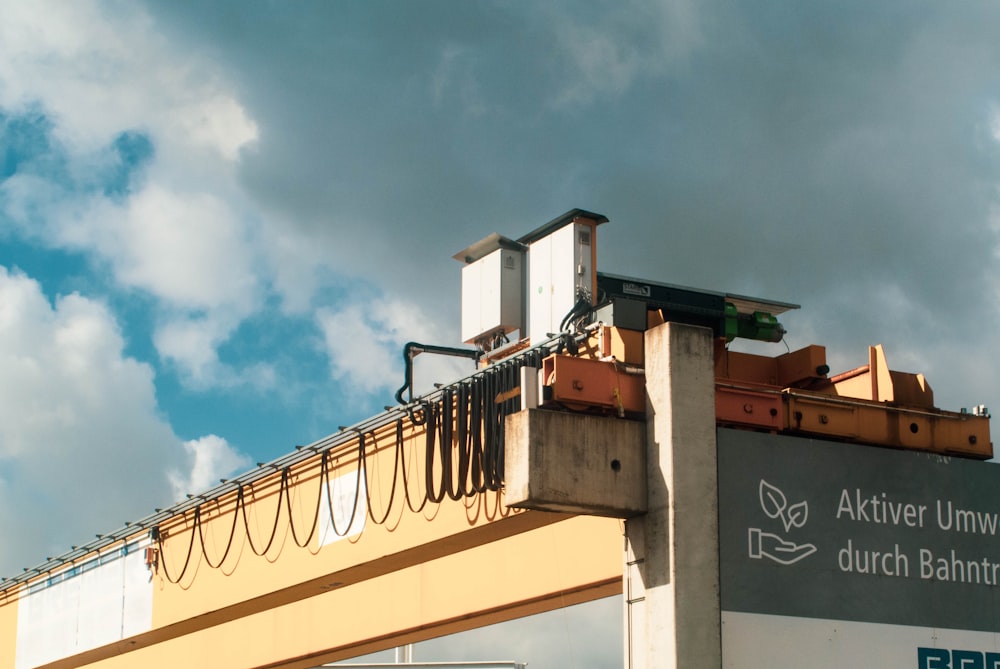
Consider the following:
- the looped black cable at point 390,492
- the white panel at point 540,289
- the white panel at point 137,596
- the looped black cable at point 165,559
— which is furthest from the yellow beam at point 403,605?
the white panel at point 540,289

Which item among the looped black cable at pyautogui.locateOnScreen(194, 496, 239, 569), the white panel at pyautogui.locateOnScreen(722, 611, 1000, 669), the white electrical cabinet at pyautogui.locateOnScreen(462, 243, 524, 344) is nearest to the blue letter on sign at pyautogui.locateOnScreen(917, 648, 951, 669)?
the white panel at pyautogui.locateOnScreen(722, 611, 1000, 669)

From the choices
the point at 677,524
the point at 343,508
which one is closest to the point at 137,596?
the point at 343,508

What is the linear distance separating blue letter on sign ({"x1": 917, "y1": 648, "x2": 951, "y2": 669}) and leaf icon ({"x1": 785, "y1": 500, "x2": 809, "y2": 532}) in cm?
189

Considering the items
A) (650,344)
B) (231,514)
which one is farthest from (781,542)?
(231,514)

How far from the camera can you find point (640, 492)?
1462 cm

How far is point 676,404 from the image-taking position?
14602mm

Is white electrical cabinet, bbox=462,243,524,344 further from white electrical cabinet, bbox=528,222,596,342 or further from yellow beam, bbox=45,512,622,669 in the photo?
yellow beam, bbox=45,512,622,669

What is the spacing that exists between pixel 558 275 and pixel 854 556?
5.09 m

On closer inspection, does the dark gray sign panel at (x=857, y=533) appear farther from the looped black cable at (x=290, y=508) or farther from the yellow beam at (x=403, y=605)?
the looped black cable at (x=290, y=508)

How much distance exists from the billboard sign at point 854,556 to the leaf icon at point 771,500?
14 millimetres

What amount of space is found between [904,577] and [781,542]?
154cm

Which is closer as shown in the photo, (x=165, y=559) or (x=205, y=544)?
(x=205, y=544)

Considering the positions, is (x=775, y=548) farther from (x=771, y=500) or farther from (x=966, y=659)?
(x=966, y=659)

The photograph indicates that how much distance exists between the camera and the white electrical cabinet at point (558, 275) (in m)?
17.7
